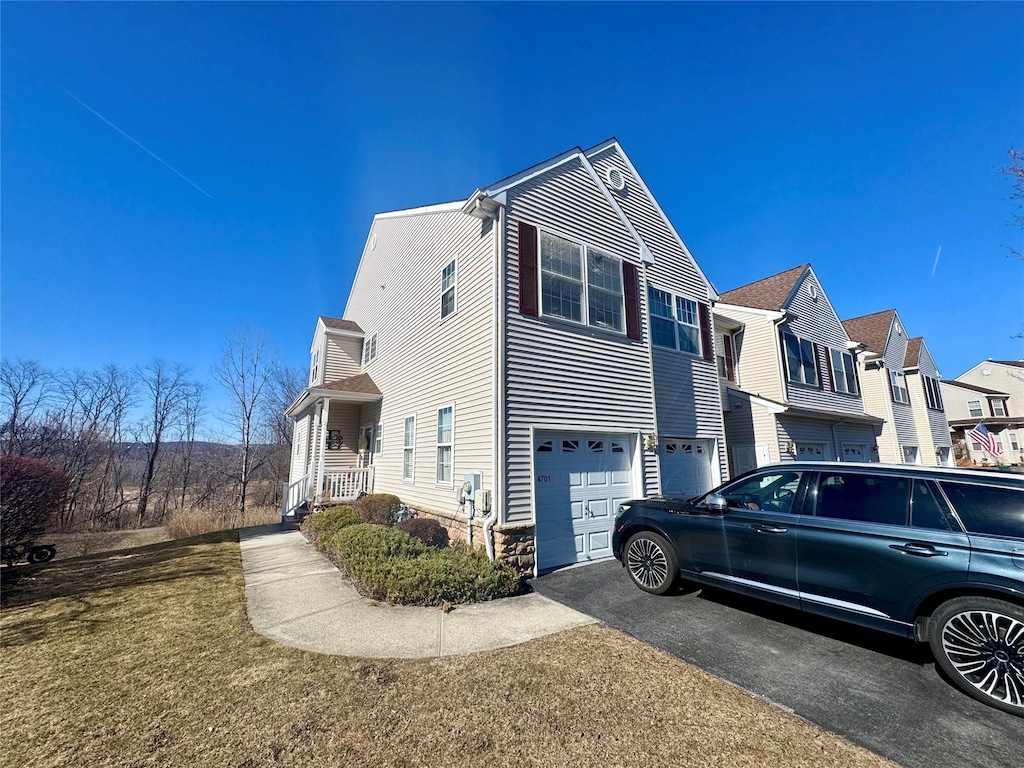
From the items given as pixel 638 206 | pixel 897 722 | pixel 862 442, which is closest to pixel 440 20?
pixel 638 206

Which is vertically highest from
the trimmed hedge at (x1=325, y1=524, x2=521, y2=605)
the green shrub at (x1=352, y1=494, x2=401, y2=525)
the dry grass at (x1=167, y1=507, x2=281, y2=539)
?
the green shrub at (x1=352, y1=494, x2=401, y2=525)

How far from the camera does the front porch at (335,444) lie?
12.7 meters

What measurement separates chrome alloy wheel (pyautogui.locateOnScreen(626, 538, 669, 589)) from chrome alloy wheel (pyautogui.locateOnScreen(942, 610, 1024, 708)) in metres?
2.67

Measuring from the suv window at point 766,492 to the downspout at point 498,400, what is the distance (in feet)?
10.5

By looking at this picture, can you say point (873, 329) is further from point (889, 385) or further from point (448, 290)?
point (448, 290)

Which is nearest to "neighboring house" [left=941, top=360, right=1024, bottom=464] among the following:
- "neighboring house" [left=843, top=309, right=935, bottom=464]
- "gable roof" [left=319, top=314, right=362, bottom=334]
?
"neighboring house" [left=843, top=309, right=935, bottom=464]

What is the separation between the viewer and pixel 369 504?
32.4 feet

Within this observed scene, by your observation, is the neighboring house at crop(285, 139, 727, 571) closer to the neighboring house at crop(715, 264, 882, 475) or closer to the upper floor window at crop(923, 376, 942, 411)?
the neighboring house at crop(715, 264, 882, 475)

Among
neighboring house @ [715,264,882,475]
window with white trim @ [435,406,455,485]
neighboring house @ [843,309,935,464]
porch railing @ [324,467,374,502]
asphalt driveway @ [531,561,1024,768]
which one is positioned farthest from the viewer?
neighboring house @ [843,309,935,464]

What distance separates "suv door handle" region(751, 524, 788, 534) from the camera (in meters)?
4.40

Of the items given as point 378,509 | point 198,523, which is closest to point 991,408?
point 378,509

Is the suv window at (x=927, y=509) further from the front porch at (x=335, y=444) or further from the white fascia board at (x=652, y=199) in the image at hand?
the front porch at (x=335, y=444)

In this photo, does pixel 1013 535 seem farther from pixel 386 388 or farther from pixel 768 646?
pixel 386 388

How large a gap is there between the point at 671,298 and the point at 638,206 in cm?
259
